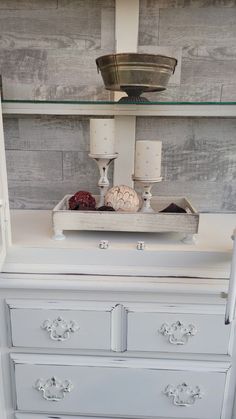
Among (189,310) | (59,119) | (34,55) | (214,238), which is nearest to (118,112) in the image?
(59,119)

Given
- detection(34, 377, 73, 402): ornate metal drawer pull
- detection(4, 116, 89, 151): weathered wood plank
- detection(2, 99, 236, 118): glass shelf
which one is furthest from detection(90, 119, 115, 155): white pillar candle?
detection(34, 377, 73, 402): ornate metal drawer pull

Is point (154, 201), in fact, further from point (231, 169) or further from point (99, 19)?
point (99, 19)

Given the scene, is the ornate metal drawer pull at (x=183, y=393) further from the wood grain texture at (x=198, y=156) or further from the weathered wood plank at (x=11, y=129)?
the weathered wood plank at (x=11, y=129)

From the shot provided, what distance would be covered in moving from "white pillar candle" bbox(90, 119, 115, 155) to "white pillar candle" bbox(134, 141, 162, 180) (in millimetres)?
71

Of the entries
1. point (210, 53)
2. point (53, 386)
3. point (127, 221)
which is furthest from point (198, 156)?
point (53, 386)

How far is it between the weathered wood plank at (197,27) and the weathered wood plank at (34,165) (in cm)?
47

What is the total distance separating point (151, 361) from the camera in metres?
0.76

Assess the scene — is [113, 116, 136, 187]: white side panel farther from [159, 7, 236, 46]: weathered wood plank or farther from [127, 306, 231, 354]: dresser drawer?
[127, 306, 231, 354]: dresser drawer

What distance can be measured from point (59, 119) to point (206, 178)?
50 cm

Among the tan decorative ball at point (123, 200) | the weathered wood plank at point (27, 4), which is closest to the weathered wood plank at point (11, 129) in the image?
the weathered wood plank at point (27, 4)

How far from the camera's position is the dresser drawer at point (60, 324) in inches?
28.7

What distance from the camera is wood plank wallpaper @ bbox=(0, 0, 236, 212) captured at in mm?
907

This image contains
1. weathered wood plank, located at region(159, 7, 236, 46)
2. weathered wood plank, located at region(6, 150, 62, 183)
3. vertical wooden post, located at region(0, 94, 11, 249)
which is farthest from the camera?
weathered wood plank, located at region(6, 150, 62, 183)

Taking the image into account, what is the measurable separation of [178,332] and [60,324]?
27cm
